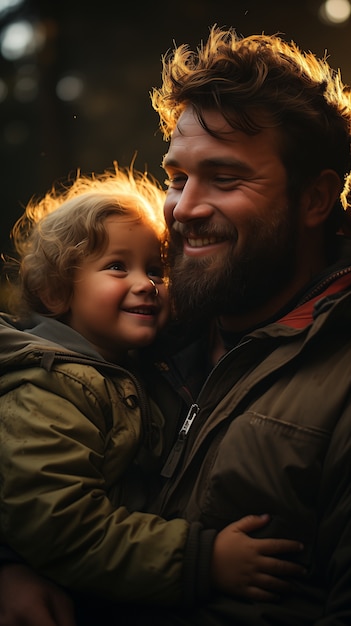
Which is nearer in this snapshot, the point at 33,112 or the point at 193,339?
the point at 193,339

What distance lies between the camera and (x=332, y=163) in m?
2.56

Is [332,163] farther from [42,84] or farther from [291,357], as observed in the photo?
[42,84]

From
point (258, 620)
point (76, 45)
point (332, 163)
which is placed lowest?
point (258, 620)

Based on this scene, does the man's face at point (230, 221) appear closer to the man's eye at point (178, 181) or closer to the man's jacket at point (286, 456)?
the man's eye at point (178, 181)

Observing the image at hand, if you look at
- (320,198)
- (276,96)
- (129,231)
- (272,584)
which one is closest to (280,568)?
(272,584)

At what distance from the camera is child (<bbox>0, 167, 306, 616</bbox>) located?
1.76 metres

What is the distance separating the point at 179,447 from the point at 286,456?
0.45m

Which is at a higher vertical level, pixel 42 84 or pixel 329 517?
pixel 42 84

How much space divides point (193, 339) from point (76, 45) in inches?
154

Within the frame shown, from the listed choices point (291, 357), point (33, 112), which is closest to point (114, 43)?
point (33, 112)

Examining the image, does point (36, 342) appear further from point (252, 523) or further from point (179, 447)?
point (252, 523)

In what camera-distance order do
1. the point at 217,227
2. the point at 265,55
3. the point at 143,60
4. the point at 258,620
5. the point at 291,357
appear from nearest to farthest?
the point at 258,620, the point at 291,357, the point at 217,227, the point at 265,55, the point at 143,60

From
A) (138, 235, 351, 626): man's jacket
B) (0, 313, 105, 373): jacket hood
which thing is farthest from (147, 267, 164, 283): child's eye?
(138, 235, 351, 626): man's jacket

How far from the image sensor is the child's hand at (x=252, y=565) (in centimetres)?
172
